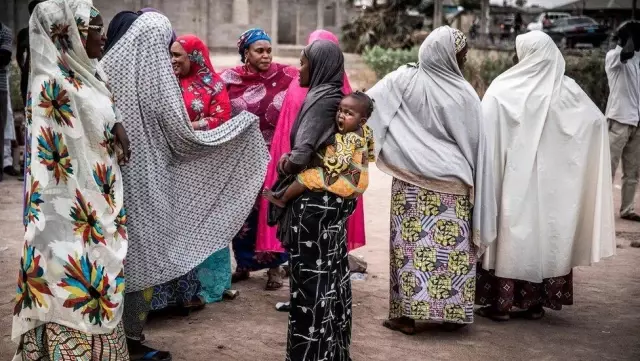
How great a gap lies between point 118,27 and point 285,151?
154 cm

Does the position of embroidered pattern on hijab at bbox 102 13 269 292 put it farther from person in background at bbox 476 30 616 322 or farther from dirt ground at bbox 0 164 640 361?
person in background at bbox 476 30 616 322

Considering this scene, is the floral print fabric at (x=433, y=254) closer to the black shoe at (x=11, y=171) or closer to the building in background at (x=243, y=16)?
the black shoe at (x=11, y=171)

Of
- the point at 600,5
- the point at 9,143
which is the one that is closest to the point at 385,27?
the point at 600,5

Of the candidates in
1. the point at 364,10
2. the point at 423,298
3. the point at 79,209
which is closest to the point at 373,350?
the point at 423,298

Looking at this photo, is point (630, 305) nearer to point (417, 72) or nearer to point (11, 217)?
point (417, 72)

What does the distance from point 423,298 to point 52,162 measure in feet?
7.92

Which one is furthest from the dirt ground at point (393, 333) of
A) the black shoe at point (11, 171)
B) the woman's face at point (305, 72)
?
the black shoe at point (11, 171)

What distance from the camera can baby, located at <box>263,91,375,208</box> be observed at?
148 inches

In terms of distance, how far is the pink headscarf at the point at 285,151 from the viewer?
5.18 meters

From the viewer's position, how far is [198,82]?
516 centimetres

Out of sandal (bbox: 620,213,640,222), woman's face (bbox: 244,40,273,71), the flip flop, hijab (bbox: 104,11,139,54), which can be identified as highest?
hijab (bbox: 104,11,139,54)

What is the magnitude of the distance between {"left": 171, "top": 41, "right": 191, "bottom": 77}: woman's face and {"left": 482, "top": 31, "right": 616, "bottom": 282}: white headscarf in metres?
1.97

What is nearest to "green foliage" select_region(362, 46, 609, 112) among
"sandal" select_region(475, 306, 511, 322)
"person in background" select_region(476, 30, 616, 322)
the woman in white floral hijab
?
"person in background" select_region(476, 30, 616, 322)

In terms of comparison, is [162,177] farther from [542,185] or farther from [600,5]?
[600,5]
